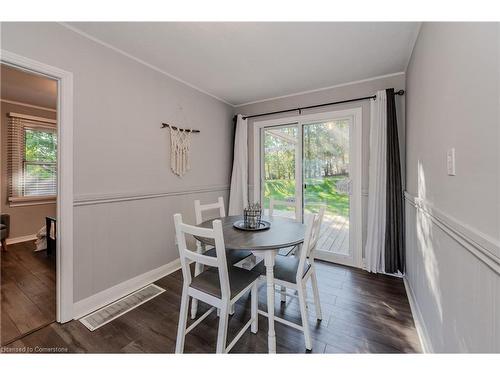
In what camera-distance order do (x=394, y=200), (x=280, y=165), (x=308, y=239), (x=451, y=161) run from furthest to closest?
1. (x=280, y=165)
2. (x=394, y=200)
3. (x=308, y=239)
4. (x=451, y=161)

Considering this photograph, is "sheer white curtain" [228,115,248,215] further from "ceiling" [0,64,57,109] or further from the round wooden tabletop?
"ceiling" [0,64,57,109]

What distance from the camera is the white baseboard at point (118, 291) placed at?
1.92 metres

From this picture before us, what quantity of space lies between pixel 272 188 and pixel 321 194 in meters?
0.82

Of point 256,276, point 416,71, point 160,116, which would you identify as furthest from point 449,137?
point 160,116

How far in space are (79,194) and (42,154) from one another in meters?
3.42

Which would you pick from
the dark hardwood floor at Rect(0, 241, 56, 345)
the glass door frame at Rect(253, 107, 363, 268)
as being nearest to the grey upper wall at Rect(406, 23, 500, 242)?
the glass door frame at Rect(253, 107, 363, 268)

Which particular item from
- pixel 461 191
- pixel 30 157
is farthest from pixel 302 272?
pixel 30 157

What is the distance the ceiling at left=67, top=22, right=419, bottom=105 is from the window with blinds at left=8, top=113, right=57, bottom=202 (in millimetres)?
2850

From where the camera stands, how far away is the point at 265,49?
2129 mm

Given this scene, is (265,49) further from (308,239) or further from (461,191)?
(461,191)

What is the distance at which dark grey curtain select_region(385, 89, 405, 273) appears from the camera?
8.34ft

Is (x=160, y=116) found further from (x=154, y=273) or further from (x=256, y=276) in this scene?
(x=256, y=276)

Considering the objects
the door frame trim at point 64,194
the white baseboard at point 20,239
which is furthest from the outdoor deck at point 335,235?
the white baseboard at point 20,239

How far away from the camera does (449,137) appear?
3.67 ft
